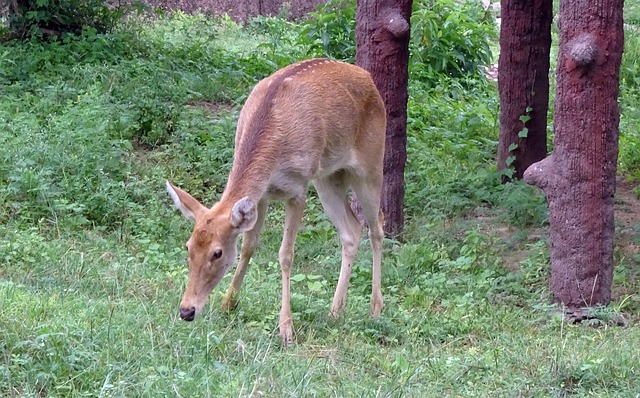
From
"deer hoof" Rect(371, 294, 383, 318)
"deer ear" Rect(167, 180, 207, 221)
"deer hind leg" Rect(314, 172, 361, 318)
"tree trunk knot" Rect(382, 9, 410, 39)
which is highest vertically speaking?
"tree trunk knot" Rect(382, 9, 410, 39)

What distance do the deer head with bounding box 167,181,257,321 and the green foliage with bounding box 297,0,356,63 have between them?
973 centimetres

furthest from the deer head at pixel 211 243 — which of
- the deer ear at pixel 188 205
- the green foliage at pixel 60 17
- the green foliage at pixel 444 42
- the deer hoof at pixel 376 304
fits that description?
the green foliage at pixel 444 42

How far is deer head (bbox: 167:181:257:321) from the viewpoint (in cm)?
653

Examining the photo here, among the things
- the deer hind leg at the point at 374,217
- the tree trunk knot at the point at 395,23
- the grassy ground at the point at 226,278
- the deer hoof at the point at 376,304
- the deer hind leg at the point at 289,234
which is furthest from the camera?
the tree trunk knot at the point at 395,23

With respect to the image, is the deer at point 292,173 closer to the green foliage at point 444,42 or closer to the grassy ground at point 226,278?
the grassy ground at point 226,278

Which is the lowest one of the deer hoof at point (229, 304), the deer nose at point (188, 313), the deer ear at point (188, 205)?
the deer hoof at point (229, 304)

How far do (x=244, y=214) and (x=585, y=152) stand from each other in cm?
290

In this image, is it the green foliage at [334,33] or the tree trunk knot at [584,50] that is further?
the green foliage at [334,33]

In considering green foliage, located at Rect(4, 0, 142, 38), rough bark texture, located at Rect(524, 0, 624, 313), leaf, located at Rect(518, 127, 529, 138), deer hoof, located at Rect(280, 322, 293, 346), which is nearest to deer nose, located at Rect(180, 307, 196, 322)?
deer hoof, located at Rect(280, 322, 293, 346)

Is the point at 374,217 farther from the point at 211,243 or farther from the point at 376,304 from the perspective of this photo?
the point at 211,243

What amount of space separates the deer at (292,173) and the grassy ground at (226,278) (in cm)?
32

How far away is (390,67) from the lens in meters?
9.94

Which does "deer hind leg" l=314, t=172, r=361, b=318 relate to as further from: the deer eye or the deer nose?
the deer nose

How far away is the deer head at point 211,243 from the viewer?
6.53 metres
